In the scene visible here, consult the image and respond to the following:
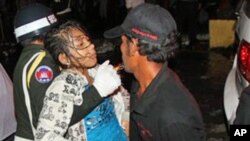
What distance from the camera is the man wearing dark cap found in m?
2.27

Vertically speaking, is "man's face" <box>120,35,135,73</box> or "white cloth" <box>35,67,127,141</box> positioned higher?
"man's face" <box>120,35,135,73</box>

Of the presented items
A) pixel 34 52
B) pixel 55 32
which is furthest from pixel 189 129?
pixel 34 52

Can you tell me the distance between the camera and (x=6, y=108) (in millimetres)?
3623

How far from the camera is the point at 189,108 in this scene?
2.34m

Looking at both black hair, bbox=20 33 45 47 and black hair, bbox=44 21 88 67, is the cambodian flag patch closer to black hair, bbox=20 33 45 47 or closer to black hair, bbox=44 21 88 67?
black hair, bbox=44 21 88 67

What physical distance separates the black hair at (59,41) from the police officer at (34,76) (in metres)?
0.17

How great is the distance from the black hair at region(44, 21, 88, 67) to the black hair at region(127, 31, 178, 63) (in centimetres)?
50

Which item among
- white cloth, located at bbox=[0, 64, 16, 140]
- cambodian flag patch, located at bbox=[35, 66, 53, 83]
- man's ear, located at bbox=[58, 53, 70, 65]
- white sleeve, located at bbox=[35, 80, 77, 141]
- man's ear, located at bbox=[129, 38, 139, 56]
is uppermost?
man's ear, located at bbox=[129, 38, 139, 56]

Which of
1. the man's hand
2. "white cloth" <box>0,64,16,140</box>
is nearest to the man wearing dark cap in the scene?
the man's hand

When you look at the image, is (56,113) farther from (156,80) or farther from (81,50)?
(156,80)

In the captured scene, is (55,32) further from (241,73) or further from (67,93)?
(241,73)

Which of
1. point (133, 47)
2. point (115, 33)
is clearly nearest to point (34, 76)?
point (115, 33)

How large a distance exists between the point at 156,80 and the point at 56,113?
1.94ft

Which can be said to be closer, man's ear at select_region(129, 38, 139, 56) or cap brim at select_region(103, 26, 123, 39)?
man's ear at select_region(129, 38, 139, 56)
